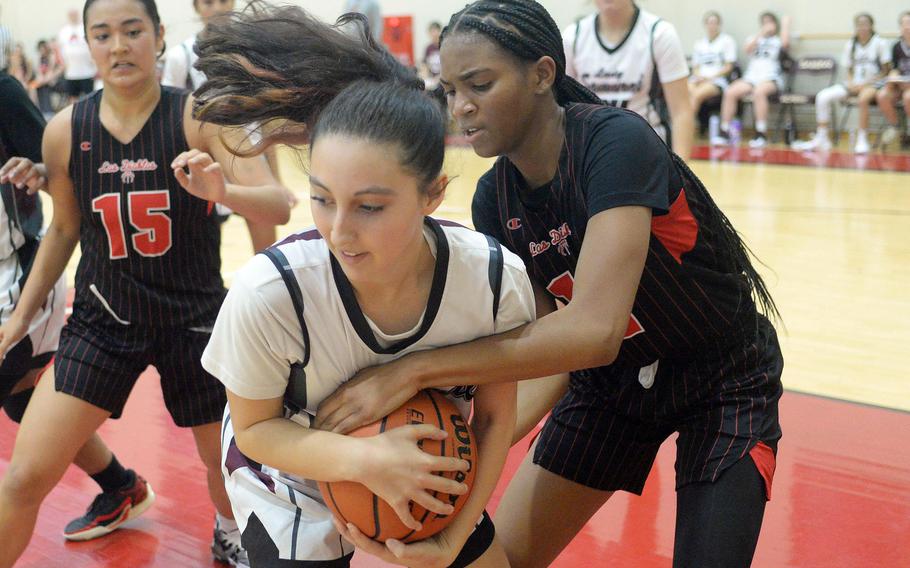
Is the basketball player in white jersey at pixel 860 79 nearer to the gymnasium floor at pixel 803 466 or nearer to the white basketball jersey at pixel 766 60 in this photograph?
the white basketball jersey at pixel 766 60

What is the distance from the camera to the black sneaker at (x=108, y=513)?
3320 millimetres

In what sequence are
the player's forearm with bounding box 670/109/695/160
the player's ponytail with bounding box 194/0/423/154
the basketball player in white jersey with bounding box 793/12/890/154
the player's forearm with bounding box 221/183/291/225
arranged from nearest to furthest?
the player's ponytail with bounding box 194/0/423/154
the player's forearm with bounding box 221/183/291/225
the player's forearm with bounding box 670/109/695/160
the basketball player in white jersey with bounding box 793/12/890/154

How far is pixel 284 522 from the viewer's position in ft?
6.55

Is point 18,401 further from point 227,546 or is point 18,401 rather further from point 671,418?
point 671,418

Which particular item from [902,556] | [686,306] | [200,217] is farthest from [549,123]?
[902,556]

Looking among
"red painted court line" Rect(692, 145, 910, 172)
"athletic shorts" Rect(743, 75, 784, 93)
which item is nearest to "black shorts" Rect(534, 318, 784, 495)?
"red painted court line" Rect(692, 145, 910, 172)

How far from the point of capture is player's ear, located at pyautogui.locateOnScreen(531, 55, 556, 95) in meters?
2.21

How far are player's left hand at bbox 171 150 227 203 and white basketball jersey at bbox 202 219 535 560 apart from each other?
64 cm

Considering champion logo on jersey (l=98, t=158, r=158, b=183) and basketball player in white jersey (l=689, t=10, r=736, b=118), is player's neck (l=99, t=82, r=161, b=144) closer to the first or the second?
champion logo on jersey (l=98, t=158, r=158, b=183)

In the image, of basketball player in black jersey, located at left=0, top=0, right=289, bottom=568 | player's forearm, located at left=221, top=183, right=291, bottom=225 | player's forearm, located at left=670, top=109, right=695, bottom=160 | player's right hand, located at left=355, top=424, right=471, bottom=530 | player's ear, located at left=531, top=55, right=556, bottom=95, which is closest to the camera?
player's right hand, located at left=355, top=424, right=471, bottom=530

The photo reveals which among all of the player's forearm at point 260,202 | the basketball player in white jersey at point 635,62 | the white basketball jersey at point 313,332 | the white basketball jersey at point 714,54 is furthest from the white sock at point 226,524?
the white basketball jersey at point 714,54

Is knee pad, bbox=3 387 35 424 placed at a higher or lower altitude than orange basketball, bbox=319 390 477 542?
lower

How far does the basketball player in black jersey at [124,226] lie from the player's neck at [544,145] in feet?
3.09

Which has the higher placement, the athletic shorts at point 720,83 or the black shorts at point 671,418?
the black shorts at point 671,418
